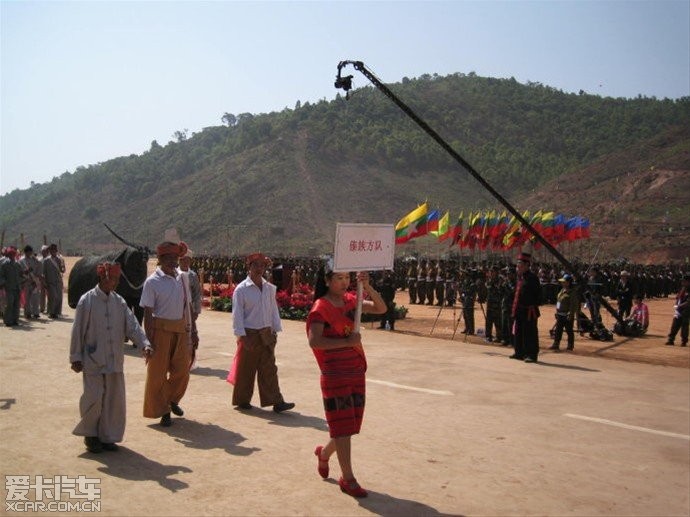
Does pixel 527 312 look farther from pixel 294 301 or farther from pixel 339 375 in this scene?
pixel 339 375

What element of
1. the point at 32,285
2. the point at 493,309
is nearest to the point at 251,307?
the point at 493,309

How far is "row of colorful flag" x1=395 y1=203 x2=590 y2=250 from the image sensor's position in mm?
24312

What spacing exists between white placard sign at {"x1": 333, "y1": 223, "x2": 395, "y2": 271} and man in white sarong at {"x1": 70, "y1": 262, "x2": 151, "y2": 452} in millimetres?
2414

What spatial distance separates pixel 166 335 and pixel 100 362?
3.80 ft

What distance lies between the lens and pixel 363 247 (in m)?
5.00

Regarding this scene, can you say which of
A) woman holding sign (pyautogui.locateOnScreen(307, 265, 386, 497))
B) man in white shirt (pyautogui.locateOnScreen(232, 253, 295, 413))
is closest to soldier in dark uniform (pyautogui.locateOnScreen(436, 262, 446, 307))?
man in white shirt (pyautogui.locateOnScreen(232, 253, 295, 413))

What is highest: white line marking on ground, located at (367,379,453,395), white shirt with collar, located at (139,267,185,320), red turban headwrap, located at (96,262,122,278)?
red turban headwrap, located at (96,262,122,278)

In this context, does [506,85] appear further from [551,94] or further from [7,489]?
[7,489]

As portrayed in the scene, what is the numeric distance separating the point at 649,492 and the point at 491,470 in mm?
1320

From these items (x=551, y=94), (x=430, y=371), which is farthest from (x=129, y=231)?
(x=551, y=94)

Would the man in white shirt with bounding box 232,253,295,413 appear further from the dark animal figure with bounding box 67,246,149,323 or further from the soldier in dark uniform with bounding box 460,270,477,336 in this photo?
the soldier in dark uniform with bounding box 460,270,477,336

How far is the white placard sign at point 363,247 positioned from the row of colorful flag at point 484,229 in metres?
17.8

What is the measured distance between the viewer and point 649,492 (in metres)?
5.77

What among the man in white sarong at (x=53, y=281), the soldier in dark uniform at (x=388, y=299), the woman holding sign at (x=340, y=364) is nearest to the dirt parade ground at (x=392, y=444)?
the woman holding sign at (x=340, y=364)
